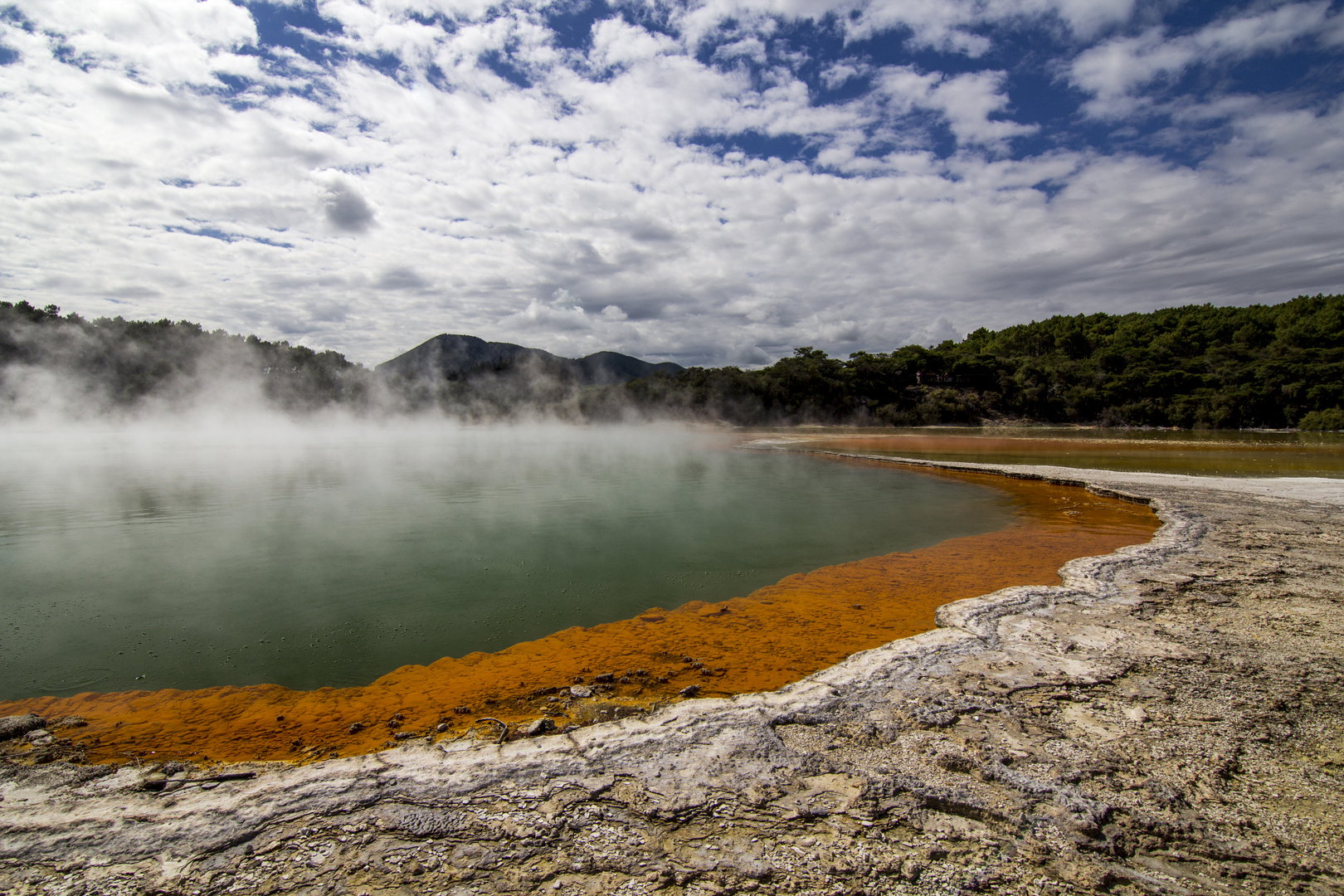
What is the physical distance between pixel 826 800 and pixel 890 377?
6463 centimetres

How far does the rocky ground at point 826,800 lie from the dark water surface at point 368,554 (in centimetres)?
173

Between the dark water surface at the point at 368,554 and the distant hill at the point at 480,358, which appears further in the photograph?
the distant hill at the point at 480,358

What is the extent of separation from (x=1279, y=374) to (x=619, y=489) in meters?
52.5

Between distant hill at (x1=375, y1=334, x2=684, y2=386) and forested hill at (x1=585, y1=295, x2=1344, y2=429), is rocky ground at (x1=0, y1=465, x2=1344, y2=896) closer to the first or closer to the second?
forested hill at (x1=585, y1=295, x2=1344, y2=429)

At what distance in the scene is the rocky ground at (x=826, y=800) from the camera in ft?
7.22

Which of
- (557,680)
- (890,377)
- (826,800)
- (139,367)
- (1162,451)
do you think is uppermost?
(139,367)

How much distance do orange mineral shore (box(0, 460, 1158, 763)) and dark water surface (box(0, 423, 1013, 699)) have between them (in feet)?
1.18

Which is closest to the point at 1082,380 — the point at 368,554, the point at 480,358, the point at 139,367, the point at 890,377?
the point at 890,377

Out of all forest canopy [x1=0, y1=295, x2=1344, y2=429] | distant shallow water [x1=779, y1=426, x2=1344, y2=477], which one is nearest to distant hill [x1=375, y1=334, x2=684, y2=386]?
forest canopy [x1=0, y1=295, x2=1344, y2=429]

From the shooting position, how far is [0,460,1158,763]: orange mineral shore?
367 cm

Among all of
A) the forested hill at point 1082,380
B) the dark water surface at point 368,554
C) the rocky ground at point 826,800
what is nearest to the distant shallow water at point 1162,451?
the forested hill at point 1082,380

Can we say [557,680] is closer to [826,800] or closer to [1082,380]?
[826,800]

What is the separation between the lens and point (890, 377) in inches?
2445

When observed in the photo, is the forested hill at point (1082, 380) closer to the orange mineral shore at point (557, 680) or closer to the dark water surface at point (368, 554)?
the dark water surface at point (368, 554)
